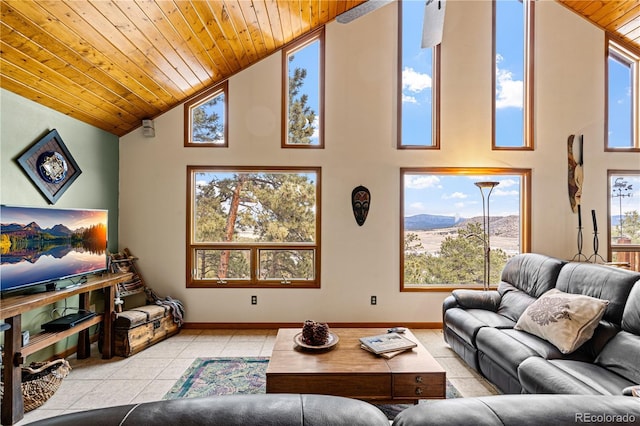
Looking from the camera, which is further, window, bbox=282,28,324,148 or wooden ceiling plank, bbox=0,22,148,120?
window, bbox=282,28,324,148

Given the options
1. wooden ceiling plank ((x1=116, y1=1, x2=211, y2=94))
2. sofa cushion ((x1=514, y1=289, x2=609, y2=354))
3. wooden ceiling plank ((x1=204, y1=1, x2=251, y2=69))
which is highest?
wooden ceiling plank ((x1=204, y1=1, x2=251, y2=69))

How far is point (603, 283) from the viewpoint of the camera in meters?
2.46

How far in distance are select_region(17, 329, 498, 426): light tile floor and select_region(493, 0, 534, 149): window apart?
286cm

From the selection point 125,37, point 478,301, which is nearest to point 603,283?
point 478,301

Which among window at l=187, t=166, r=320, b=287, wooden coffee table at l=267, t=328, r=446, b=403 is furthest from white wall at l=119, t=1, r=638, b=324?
wooden coffee table at l=267, t=328, r=446, b=403

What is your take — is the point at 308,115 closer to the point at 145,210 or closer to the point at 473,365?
the point at 145,210

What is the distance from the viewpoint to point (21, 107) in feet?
9.23

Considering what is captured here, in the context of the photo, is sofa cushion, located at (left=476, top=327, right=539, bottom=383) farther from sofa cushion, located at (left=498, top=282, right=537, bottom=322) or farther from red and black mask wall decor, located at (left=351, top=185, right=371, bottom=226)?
red and black mask wall decor, located at (left=351, top=185, right=371, bottom=226)

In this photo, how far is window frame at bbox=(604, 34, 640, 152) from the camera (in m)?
4.30

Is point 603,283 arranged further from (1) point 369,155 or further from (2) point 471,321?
(1) point 369,155

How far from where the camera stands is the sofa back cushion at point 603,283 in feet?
7.61

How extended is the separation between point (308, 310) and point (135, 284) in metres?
2.23

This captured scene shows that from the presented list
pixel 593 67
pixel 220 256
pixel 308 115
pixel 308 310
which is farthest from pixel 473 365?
pixel 593 67

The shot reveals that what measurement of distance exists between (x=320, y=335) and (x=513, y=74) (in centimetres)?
431
